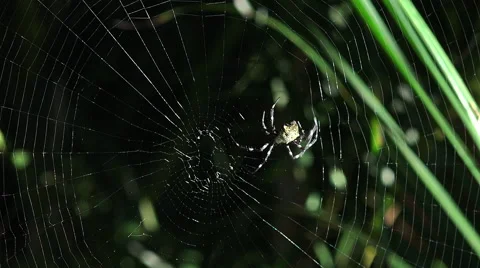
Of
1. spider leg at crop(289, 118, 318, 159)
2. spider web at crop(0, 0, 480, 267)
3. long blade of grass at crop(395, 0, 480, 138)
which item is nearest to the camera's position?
long blade of grass at crop(395, 0, 480, 138)

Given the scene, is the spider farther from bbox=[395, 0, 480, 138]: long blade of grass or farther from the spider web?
bbox=[395, 0, 480, 138]: long blade of grass

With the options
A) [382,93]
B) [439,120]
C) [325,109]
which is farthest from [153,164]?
[439,120]

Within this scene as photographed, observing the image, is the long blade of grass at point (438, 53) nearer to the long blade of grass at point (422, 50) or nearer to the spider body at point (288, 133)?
the long blade of grass at point (422, 50)

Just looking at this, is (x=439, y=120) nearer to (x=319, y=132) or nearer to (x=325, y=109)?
(x=325, y=109)

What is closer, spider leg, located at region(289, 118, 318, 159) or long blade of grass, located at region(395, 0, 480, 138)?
long blade of grass, located at region(395, 0, 480, 138)

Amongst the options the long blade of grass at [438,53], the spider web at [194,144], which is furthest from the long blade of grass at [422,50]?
the spider web at [194,144]

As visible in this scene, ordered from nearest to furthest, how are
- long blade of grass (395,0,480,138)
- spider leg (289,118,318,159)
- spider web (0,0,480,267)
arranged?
long blade of grass (395,0,480,138), spider web (0,0,480,267), spider leg (289,118,318,159)

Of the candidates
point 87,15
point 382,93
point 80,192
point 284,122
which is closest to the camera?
point 382,93

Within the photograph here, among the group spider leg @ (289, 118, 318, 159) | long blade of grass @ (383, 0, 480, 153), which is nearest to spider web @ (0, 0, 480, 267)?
spider leg @ (289, 118, 318, 159)
